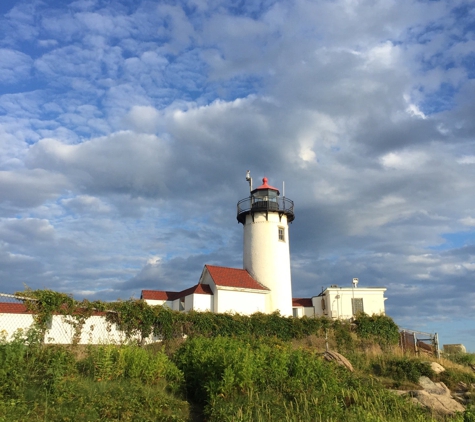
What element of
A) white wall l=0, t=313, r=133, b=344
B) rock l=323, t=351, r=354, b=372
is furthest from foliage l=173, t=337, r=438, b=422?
white wall l=0, t=313, r=133, b=344

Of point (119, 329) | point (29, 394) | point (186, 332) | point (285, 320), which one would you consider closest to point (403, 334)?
point (285, 320)

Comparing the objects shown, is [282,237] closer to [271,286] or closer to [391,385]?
[271,286]

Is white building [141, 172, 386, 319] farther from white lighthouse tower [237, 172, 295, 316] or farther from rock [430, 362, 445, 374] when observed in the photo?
rock [430, 362, 445, 374]

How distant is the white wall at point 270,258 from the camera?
98.5ft

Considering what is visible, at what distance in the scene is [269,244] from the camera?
1211 inches

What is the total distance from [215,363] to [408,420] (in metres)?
4.79

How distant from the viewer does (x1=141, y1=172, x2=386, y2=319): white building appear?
90.7 feet

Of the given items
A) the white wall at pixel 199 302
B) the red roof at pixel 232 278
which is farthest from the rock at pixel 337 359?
the red roof at pixel 232 278

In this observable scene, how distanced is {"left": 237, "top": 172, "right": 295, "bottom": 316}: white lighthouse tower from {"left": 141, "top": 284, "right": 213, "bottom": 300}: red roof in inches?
159

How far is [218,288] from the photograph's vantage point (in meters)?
27.2

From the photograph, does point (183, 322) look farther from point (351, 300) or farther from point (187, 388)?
point (351, 300)

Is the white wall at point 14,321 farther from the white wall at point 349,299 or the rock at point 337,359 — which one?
the white wall at point 349,299

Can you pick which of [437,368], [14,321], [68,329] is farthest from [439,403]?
[14,321]

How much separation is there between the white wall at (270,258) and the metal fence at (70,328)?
11.8 meters
